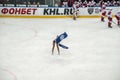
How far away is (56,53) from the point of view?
41.1 feet

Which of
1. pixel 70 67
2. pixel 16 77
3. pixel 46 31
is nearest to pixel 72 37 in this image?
pixel 46 31

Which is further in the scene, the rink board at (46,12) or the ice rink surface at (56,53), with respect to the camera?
the rink board at (46,12)

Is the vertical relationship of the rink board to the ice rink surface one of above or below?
above

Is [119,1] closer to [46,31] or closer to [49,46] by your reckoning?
[46,31]

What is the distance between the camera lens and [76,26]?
17.7 metres

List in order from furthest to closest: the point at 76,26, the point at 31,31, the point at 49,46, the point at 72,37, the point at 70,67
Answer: the point at 76,26 < the point at 31,31 < the point at 72,37 < the point at 49,46 < the point at 70,67

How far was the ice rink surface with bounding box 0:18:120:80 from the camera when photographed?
10375 mm

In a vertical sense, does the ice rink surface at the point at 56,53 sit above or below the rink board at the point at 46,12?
below

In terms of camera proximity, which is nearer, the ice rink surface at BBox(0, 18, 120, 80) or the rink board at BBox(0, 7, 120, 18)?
the ice rink surface at BBox(0, 18, 120, 80)

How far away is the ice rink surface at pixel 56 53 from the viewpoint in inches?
408

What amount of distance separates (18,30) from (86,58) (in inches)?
227

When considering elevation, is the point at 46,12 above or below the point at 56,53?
above

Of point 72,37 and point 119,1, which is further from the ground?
point 119,1

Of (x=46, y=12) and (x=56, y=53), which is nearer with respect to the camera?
(x=56, y=53)
